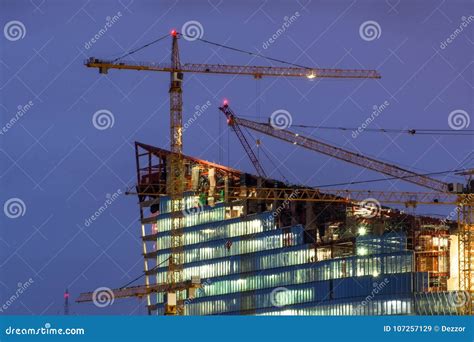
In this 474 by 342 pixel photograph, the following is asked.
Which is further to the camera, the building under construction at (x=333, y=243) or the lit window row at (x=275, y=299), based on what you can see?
the lit window row at (x=275, y=299)

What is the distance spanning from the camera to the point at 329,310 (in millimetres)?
175250

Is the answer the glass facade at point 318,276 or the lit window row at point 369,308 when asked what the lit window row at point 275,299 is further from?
the lit window row at point 369,308

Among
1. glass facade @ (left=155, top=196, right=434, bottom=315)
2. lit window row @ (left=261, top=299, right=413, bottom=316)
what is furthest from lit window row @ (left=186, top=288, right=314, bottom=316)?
lit window row @ (left=261, top=299, right=413, bottom=316)

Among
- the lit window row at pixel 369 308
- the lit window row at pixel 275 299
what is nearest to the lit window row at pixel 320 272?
the lit window row at pixel 275 299

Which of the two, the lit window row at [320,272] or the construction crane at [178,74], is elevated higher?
the construction crane at [178,74]

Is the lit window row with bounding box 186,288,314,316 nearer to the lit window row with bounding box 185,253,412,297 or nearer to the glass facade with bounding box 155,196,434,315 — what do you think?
the glass facade with bounding box 155,196,434,315

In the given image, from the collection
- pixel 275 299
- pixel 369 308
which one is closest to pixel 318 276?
pixel 369 308

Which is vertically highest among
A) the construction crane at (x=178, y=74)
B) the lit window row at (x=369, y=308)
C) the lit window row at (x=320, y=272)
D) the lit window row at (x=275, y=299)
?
the construction crane at (x=178, y=74)

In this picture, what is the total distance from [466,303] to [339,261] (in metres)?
33.8

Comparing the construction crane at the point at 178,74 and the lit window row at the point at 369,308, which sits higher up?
the construction crane at the point at 178,74

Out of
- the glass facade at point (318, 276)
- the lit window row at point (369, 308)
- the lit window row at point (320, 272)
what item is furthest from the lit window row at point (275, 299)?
the lit window row at point (369, 308)

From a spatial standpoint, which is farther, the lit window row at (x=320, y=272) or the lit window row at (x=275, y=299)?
the lit window row at (x=275, y=299)

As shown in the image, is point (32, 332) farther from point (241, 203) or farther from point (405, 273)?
point (241, 203)

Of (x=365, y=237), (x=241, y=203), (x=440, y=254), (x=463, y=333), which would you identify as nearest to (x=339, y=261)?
(x=365, y=237)
